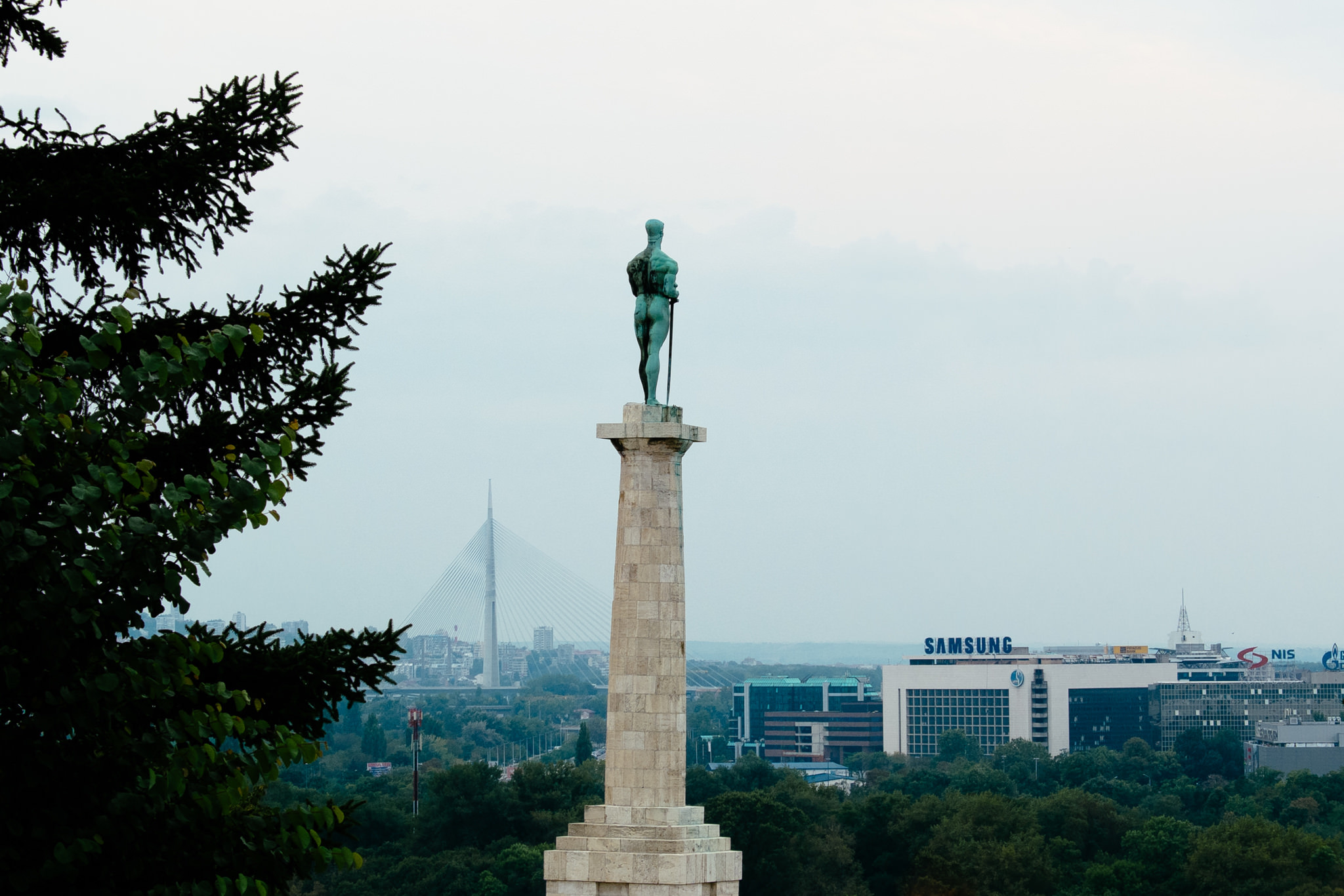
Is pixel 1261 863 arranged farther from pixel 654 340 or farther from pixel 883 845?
pixel 654 340

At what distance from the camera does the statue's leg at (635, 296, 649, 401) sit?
30.4m

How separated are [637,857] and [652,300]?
7875 millimetres

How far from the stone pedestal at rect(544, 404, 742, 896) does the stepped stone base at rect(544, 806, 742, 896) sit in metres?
0.02

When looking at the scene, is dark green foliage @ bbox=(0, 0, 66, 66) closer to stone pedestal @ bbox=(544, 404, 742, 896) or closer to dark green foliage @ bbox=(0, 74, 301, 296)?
dark green foliage @ bbox=(0, 74, 301, 296)

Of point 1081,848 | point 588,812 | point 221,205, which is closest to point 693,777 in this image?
point 1081,848

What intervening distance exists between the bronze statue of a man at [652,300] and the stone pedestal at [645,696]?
1.16 metres

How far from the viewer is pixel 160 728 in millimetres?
13672

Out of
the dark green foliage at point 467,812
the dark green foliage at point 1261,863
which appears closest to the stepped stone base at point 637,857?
the dark green foliage at point 1261,863

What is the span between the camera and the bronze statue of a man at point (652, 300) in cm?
3033

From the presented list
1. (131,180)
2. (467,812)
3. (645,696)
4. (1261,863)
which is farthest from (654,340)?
(467,812)

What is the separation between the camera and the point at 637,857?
2825cm

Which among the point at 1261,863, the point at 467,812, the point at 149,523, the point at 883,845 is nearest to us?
the point at 149,523

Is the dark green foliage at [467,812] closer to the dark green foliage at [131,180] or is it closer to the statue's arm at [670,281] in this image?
the statue's arm at [670,281]

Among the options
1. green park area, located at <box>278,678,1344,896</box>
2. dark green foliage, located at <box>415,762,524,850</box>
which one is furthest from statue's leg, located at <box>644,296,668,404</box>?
dark green foliage, located at <box>415,762,524,850</box>
